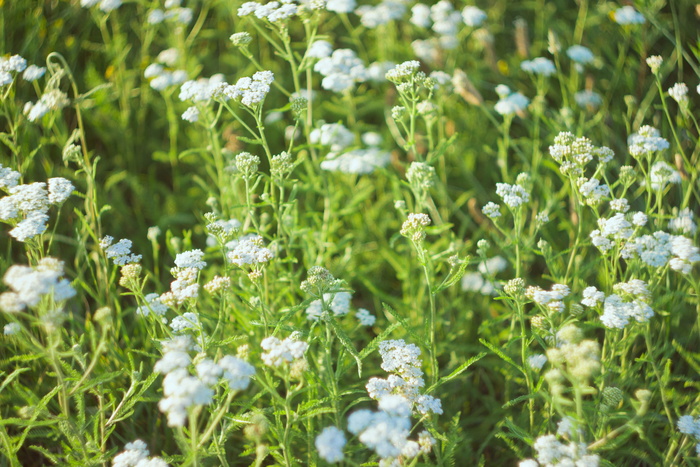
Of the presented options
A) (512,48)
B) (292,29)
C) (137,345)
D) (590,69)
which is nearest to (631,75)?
(590,69)

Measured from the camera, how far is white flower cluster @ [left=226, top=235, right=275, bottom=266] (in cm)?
244

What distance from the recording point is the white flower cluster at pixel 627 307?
7.93ft

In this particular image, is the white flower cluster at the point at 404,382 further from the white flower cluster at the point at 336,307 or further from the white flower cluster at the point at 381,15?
the white flower cluster at the point at 381,15

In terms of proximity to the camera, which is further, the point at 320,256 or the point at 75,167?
the point at 75,167

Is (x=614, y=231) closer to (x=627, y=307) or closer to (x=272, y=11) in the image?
(x=627, y=307)

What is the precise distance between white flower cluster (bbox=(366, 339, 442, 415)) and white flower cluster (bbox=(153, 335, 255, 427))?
2.01 ft

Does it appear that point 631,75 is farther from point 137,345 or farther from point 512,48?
point 137,345

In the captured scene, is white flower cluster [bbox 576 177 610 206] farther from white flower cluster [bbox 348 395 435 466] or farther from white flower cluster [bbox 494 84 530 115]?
white flower cluster [bbox 348 395 435 466]

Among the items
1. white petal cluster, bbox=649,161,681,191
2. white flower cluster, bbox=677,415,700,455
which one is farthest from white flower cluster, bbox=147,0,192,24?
white flower cluster, bbox=677,415,700,455

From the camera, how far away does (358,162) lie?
148 inches

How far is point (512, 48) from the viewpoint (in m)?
5.64

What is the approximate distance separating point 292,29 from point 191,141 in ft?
5.08

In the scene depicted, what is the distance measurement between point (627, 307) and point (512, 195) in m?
0.73

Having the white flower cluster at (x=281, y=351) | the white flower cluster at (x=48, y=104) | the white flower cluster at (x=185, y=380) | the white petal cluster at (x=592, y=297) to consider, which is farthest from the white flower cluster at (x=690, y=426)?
the white flower cluster at (x=48, y=104)
